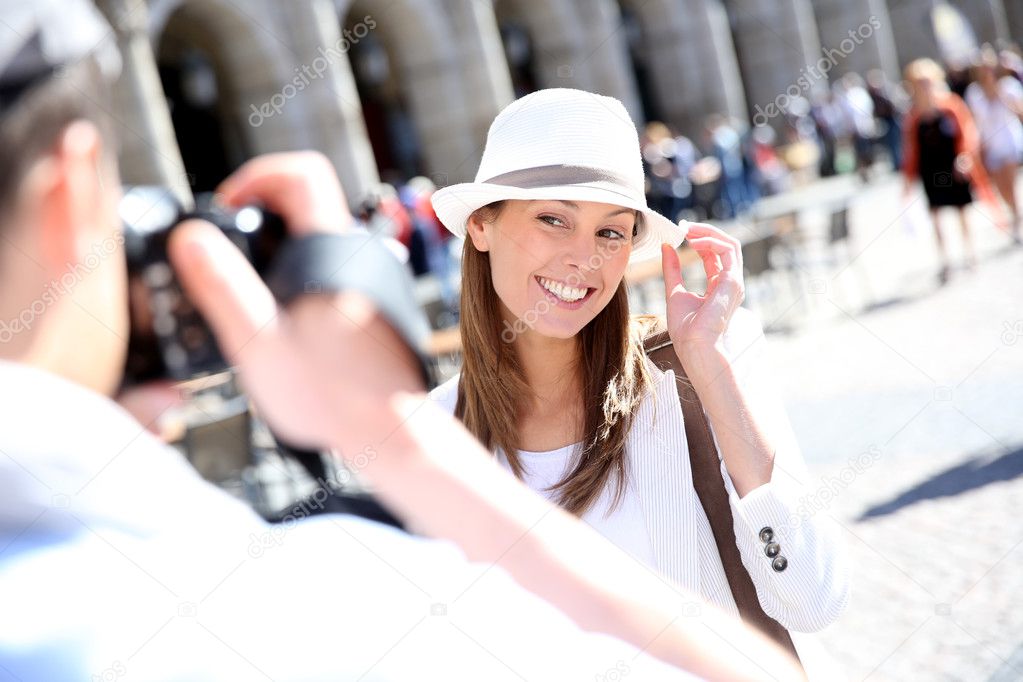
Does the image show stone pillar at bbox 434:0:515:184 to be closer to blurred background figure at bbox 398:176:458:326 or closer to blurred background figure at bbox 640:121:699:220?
blurred background figure at bbox 640:121:699:220

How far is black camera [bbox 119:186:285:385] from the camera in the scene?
72cm

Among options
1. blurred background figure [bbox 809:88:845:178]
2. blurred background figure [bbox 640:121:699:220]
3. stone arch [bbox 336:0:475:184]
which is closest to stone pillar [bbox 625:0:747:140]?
blurred background figure [bbox 809:88:845:178]

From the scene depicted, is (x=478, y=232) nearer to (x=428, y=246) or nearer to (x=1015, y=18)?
(x=428, y=246)

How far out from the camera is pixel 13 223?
54 centimetres

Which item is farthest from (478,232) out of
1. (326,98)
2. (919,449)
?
(326,98)

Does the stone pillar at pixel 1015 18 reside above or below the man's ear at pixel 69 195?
below

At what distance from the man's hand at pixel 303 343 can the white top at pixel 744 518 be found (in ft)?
3.77

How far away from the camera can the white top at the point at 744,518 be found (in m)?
1.75

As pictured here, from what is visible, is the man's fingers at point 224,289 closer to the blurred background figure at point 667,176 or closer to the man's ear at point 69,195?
the man's ear at point 69,195

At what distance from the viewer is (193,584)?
617 mm

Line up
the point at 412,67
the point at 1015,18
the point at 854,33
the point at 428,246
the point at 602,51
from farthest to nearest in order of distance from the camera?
1. the point at 1015,18
2. the point at 854,33
3. the point at 602,51
4. the point at 412,67
5. the point at 428,246

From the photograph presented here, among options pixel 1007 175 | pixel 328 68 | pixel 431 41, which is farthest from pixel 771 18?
pixel 1007 175

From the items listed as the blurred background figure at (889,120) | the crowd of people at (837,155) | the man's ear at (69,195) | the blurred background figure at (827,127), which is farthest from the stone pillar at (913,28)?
the man's ear at (69,195)

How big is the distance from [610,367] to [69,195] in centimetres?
164
